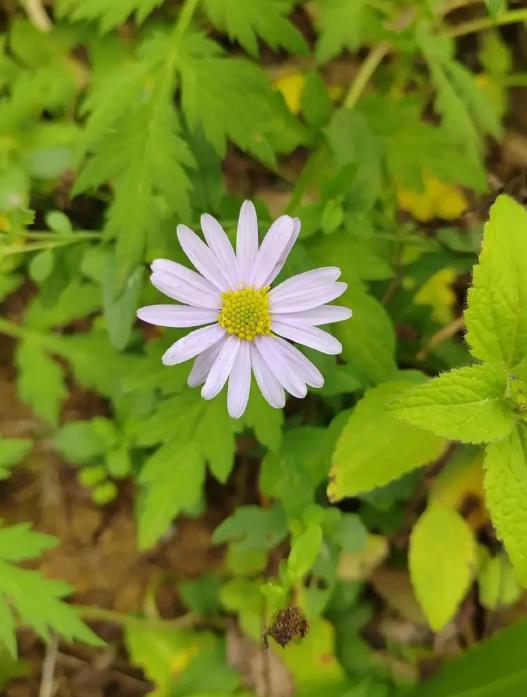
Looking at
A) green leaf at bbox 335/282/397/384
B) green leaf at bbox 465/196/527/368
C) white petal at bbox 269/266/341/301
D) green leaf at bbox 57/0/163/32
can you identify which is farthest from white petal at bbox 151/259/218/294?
green leaf at bbox 57/0/163/32

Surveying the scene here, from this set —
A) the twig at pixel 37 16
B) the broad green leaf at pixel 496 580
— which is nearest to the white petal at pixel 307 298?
the broad green leaf at pixel 496 580

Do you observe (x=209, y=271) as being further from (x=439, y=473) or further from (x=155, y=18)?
(x=155, y=18)

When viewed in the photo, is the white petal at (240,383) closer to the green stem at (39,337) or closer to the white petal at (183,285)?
the white petal at (183,285)

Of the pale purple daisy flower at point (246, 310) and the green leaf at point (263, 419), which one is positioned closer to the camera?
the pale purple daisy flower at point (246, 310)

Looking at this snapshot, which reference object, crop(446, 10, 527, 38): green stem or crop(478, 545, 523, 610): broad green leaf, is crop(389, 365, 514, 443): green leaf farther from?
crop(446, 10, 527, 38): green stem

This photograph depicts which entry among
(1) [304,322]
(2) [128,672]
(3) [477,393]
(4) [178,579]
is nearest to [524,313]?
(3) [477,393]

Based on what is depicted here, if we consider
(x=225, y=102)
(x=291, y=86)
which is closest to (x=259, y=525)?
(x=225, y=102)
